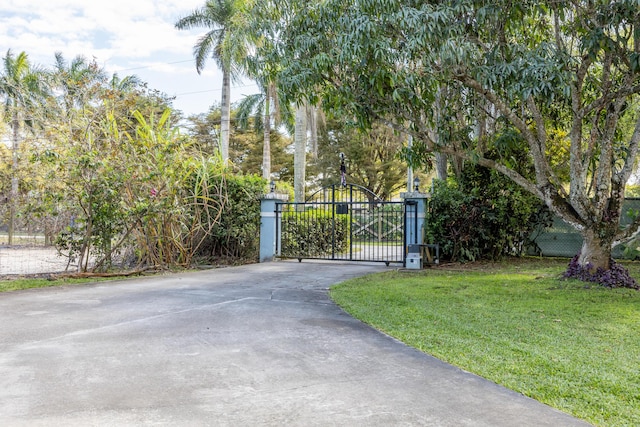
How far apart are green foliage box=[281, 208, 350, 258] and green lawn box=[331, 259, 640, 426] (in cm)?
427

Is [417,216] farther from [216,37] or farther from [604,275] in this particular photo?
[216,37]

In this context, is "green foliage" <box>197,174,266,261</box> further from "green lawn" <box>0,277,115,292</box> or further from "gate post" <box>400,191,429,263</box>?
"gate post" <box>400,191,429,263</box>

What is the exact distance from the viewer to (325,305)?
6355 mm

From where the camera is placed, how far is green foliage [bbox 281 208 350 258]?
1283 cm

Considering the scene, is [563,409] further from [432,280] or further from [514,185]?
[514,185]

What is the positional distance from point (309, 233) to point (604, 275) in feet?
24.4

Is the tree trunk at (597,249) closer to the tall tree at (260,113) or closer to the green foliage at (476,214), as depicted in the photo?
the green foliage at (476,214)

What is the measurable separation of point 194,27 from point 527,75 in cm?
1927

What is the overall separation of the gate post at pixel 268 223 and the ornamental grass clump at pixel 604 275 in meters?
6.61

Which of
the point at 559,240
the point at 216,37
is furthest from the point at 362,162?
the point at 559,240

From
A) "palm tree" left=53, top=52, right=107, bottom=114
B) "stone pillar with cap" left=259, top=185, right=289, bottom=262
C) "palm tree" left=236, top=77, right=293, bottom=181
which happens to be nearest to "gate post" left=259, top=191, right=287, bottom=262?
"stone pillar with cap" left=259, top=185, right=289, bottom=262

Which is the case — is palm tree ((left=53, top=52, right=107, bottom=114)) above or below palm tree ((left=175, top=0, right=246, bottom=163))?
below

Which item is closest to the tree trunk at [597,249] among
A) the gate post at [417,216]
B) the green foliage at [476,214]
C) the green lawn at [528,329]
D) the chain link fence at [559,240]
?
the green lawn at [528,329]

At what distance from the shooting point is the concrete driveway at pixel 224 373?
2816mm
